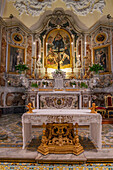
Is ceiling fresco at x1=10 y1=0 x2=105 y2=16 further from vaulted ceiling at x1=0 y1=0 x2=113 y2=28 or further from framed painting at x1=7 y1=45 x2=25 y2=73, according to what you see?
framed painting at x1=7 y1=45 x2=25 y2=73

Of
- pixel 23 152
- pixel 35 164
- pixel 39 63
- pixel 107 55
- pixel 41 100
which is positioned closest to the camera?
pixel 35 164

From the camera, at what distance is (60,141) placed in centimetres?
338

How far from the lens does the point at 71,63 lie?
11.1m

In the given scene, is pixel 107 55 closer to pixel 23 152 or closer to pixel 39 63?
pixel 39 63

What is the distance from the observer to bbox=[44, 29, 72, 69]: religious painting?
36.8 feet

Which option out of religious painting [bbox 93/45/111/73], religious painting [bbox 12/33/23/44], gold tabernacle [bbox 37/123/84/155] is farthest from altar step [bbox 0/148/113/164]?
religious painting [bbox 12/33/23/44]

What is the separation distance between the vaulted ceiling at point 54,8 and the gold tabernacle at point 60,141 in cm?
1053

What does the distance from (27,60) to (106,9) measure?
7.94 meters

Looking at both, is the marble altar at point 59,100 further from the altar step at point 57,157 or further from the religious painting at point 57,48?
the altar step at point 57,157

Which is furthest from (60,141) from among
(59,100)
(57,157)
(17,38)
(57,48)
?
(17,38)

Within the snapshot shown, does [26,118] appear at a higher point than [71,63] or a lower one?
lower

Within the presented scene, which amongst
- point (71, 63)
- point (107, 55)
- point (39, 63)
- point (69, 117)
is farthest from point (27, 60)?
point (69, 117)

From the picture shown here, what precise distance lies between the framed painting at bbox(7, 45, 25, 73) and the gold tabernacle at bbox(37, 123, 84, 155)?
7821 millimetres

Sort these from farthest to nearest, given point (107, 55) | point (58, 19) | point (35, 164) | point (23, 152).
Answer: point (58, 19) → point (107, 55) → point (23, 152) → point (35, 164)
